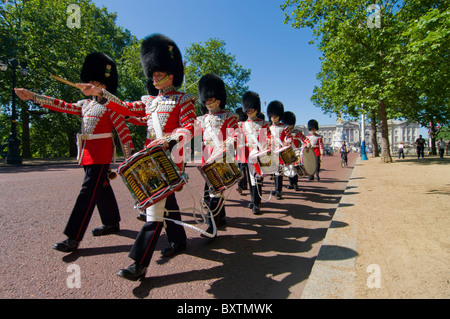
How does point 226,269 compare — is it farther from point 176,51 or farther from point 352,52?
point 352,52

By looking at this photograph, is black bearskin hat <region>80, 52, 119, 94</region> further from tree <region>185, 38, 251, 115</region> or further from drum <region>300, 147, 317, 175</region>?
tree <region>185, 38, 251, 115</region>

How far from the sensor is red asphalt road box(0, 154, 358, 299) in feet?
8.14

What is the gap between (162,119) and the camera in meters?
3.27

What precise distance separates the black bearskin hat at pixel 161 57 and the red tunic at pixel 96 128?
2.46ft

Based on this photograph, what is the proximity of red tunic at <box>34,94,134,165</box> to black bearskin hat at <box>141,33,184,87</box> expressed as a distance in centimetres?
75

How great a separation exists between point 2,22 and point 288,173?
27434mm

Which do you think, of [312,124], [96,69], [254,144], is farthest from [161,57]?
[312,124]

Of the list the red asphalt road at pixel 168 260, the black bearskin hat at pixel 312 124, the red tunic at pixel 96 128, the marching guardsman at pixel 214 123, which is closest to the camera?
the red asphalt road at pixel 168 260

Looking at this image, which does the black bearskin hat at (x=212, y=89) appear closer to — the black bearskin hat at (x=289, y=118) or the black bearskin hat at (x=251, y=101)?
the black bearskin hat at (x=251, y=101)

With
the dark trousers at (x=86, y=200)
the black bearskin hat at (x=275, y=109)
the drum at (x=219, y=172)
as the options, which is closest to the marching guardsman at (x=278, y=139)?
the black bearskin hat at (x=275, y=109)

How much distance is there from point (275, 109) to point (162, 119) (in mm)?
5301

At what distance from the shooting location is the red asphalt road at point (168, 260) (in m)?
2.48

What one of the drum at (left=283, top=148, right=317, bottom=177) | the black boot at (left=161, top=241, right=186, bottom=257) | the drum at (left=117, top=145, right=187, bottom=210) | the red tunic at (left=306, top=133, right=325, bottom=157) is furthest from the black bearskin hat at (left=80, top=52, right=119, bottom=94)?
the red tunic at (left=306, top=133, right=325, bottom=157)

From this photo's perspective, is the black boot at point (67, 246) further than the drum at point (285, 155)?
No
